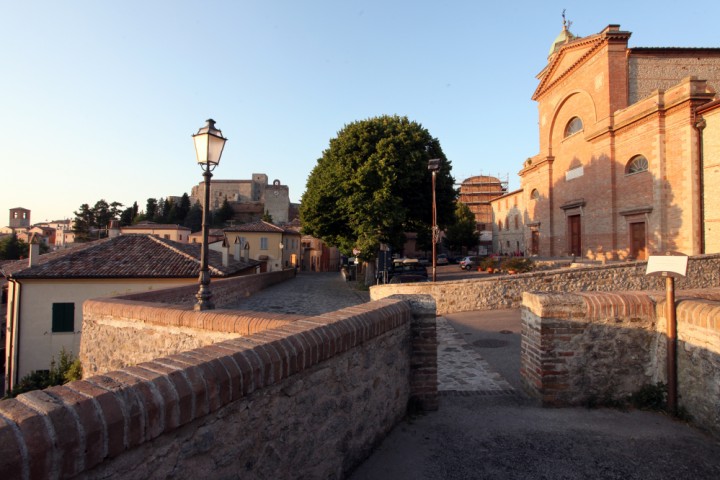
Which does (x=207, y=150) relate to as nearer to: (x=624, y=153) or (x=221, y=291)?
(x=221, y=291)

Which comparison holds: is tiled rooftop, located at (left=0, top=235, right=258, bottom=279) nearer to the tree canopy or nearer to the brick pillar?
the tree canopy

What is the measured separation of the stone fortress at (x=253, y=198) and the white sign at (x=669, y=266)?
7543 cm

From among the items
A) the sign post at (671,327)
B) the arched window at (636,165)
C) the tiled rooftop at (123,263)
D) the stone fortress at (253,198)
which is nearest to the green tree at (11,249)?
the stone fortress at (253,198)

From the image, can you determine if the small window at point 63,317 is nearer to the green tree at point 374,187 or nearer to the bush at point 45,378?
Answer: the bush at point 45,378

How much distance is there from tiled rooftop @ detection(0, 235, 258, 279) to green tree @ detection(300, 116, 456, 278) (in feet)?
21.6

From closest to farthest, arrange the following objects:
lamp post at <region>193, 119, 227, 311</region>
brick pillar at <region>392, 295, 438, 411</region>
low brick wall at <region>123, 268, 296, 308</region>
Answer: brick pillar at <region>392, 295, 438, 411</region>, lamp post at <region>193, 119, 227, 311</region>, low brick wall at <region>123, 268, 296, 308</region>

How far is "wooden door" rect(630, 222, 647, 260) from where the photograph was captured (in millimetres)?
20844

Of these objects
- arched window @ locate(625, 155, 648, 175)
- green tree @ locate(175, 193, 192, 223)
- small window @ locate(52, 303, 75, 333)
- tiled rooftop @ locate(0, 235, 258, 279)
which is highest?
green tree @ locate(175, 193, 192, 223)

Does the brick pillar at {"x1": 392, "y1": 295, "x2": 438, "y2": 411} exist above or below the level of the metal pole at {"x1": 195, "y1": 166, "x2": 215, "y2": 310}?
below

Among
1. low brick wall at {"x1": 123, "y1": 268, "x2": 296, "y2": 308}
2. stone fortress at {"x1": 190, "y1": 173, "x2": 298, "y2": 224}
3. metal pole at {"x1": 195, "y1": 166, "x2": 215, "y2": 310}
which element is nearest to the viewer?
metal pole at {"x1": 195, "y1": 166, "x2": 215, "y2": 310}

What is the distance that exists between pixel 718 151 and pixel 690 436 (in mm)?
20254

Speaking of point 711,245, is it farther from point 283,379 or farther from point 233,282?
point 283,379

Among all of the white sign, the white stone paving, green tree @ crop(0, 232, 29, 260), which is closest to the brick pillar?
the white stone paving

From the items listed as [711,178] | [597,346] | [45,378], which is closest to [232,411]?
[597,346]
